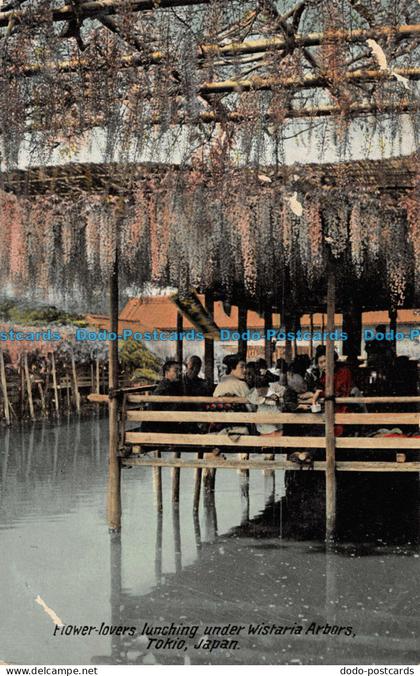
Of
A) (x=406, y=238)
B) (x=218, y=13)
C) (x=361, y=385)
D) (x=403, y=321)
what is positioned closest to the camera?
(x=218, y=13)

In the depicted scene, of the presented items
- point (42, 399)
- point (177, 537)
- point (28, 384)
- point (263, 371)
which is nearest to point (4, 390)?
point (28, 384)

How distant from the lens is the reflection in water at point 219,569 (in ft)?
15.4

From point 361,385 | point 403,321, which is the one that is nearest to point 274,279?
point 361,385

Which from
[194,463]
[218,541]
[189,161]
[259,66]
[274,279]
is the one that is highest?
[259,66]

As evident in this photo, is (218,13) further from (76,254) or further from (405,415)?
(405,415)

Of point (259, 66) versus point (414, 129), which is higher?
point (259, 66)

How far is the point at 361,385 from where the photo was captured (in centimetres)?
1184

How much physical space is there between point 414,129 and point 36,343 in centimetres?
1645

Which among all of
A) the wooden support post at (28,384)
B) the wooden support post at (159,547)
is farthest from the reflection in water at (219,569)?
the wooden support post at (28,384)

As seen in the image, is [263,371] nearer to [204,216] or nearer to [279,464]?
[279,464]

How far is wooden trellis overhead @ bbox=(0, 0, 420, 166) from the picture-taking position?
220 inches

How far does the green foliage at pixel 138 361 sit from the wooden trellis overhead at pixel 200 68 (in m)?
18.6

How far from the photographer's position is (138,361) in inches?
1044

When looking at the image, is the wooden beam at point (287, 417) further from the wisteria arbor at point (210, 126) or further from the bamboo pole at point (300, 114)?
the bamboo pole at point (300, 114)
